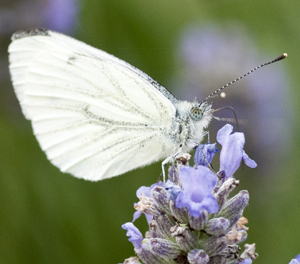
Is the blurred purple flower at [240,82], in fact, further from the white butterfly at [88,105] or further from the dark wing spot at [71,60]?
the dark wing spot at [71,60]

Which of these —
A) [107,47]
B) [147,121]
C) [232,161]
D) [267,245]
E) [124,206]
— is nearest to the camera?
[232,161]

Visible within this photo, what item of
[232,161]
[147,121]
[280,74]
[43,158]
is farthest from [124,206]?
[280,74]

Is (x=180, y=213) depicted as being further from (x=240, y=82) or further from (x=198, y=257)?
(x=240, y=82)

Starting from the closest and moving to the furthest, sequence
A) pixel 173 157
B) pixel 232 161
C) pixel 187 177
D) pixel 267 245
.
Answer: pixel 187 177, pixel 232 161, pixel 173 157, pixel 267 245

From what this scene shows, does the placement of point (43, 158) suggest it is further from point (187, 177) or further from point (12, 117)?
point (187, 177)

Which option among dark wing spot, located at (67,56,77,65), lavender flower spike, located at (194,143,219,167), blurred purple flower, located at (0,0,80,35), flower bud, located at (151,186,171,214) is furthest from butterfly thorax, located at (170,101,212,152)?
blurred purple flower, located at (0,0,80,35)

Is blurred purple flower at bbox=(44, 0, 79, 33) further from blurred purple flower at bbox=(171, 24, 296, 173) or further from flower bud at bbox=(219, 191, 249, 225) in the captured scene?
flower bud at bbox=(219, 191, 249, 225)

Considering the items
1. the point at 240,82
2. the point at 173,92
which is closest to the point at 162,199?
the point at 173,92
